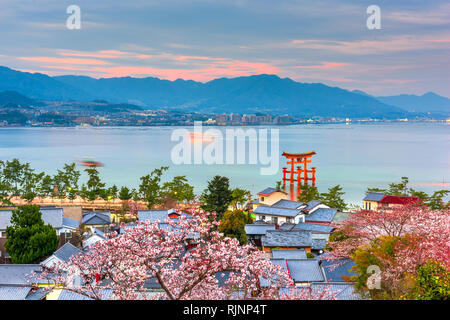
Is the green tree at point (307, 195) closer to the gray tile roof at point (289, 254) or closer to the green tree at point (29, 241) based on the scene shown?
the gray tile roof at point (289, 254)

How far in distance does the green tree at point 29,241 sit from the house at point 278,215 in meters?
8.04

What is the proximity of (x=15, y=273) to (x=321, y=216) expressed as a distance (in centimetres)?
1117

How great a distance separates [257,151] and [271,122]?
8108cm

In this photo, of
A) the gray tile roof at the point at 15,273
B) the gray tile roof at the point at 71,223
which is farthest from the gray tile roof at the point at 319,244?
the gray tile roof at the point at 71,223

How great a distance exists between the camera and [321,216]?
640 inches

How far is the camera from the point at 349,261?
9.54 m

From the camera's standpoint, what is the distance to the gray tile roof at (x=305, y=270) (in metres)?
9.19

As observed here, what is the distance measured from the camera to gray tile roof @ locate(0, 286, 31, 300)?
304 inches

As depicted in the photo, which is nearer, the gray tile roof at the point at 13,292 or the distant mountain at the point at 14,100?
the gray tile roof at the point at 13,292

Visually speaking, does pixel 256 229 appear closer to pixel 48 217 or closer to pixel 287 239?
pixel 287 239

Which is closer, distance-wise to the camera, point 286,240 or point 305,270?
point 305,270

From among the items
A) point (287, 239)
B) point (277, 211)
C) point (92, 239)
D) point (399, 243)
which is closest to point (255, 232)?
point (287, 239)
